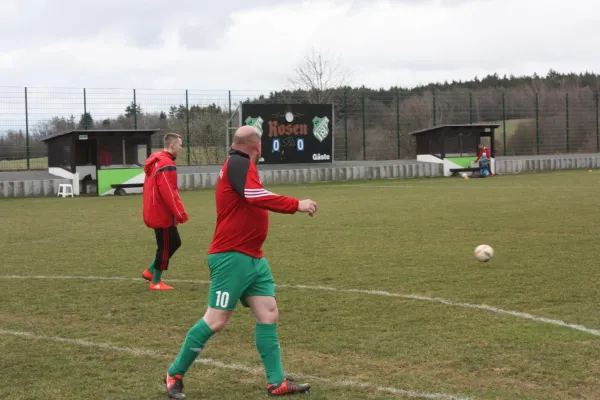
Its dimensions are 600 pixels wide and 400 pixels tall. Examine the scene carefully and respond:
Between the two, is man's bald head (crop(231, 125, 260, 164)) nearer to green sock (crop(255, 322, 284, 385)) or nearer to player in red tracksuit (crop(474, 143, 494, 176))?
green sock (crop(255, 322, 284, 385))

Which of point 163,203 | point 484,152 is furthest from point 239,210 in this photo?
point 484,152

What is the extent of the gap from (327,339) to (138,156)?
2519 centimetres

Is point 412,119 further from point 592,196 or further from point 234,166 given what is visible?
point 234,166

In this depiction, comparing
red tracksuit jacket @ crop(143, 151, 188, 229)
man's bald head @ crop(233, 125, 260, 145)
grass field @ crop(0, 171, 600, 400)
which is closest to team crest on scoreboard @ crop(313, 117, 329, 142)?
grass field @ crop(0, 171, 600, 400)

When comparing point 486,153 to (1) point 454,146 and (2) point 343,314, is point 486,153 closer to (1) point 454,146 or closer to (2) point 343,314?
(1) point 454,146

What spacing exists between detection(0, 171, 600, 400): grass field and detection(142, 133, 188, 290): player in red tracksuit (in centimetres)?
43

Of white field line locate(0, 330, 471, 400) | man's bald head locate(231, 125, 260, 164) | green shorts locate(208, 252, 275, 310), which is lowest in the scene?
white field line locate(0, 330, 471, 400)

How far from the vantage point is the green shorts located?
207 inches

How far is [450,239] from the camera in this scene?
525 inches

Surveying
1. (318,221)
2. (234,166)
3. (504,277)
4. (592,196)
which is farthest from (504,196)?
(234,166)

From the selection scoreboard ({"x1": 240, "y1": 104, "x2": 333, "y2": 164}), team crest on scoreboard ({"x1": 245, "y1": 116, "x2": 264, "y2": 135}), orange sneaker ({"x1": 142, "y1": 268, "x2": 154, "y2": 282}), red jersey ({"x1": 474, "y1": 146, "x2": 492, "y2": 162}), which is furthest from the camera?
red jersey ({"x1": 474, "y1": 146, "x2": 492, "y2": 162})

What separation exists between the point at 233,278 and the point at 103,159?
25.8m

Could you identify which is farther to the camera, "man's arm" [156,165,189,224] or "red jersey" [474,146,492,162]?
"red jersey" [474,146,492,162]

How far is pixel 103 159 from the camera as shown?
1180 inches
